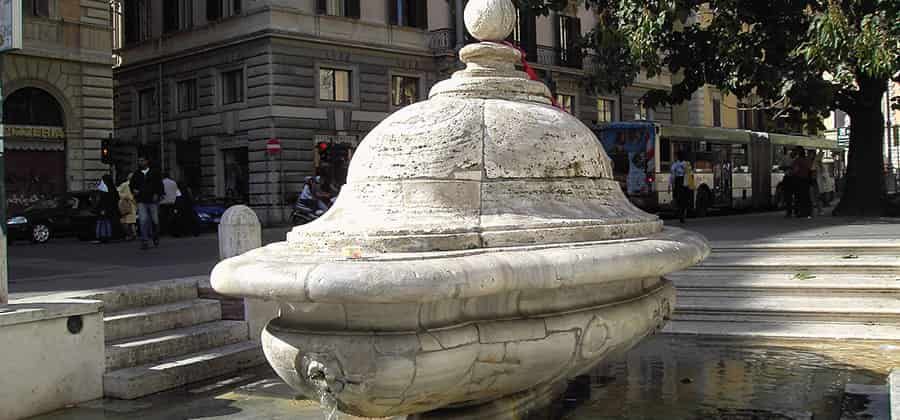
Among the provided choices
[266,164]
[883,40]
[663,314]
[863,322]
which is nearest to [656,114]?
[266,164]

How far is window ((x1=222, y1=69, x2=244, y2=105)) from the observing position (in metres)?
32.0

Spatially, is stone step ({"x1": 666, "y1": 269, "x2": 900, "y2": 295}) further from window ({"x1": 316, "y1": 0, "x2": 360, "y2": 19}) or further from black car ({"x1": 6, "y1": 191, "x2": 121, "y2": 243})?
window ({"x1": 316, "y1": 0, "x2": 360, "y2": 19})

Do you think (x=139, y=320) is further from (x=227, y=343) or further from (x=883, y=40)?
(x=883, y=40)

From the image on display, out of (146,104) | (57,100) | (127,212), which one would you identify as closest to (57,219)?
(127,212)

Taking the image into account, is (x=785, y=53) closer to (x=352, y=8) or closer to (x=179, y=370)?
(x=179, y=370)

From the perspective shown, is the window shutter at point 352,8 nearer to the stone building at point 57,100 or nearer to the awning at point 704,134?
the stone building at point 57,100

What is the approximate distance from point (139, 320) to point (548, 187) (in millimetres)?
3795

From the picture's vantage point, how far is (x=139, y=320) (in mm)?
6656

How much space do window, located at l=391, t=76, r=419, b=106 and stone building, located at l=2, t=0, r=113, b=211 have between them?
10117 mm

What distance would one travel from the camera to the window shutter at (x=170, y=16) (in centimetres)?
3553

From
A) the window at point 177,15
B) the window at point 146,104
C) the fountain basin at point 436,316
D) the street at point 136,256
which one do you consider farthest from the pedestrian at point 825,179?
the fountain basin at point 436,316

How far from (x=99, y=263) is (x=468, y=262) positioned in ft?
39.6

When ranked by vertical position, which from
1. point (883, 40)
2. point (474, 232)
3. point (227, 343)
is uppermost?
point (883, 40)

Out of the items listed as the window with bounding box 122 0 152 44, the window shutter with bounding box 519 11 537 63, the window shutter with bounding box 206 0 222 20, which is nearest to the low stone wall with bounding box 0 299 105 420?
the window shutter with bounding box 206 0 222 20
